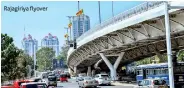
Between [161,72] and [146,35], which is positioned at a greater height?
[146,35]

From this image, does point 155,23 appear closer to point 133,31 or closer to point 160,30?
point 160,30

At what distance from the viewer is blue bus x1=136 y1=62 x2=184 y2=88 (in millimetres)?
34281

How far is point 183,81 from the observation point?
113 feet

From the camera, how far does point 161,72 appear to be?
38.3 meters

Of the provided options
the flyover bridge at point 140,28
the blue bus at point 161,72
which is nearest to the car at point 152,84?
the blue bus at point 161,72

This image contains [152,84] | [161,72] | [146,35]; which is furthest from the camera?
[146,35]

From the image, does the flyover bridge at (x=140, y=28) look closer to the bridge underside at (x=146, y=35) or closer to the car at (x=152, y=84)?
the bridge underside at (x=146, y=35)

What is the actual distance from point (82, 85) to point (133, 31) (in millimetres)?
9092

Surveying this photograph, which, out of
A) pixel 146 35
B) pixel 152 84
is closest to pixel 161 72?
pixel 146 35

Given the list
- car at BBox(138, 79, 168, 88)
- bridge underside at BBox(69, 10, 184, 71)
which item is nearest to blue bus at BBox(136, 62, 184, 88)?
car at BBox(138, 79, 168, 88)

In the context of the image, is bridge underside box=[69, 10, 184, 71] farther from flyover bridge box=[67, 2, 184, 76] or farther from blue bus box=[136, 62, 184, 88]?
blue bus box=[136, 62, 184, 88]

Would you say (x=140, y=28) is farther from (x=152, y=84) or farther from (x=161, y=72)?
(x=152, y=84)

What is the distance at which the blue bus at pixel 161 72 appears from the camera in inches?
1350

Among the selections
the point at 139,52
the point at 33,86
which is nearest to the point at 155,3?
the point at 33,86
